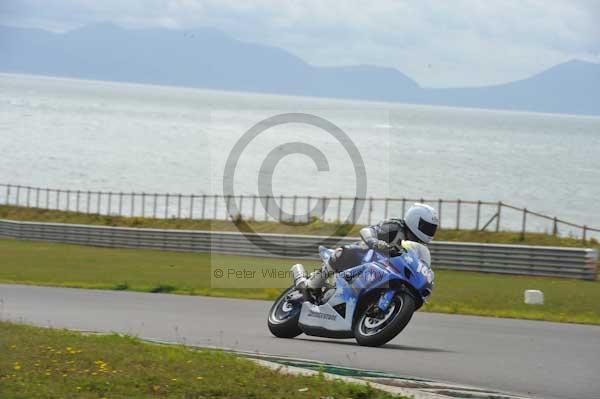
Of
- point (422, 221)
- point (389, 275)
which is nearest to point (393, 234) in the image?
point (422, 221)

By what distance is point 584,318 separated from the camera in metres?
18.2

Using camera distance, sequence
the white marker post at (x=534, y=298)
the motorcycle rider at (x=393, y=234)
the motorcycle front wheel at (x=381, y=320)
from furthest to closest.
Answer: the white marker post at (x=534, y=298) → the motorcycle rider at (x=393, y=234) → the motorcycle front wheel at (x=381, y=320)

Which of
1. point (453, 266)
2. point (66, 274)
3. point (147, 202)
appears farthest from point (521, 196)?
point (66, 274)

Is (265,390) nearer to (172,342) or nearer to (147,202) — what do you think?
(172,342)

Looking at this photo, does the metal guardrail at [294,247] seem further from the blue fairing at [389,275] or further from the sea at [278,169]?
the sea at [278,169]

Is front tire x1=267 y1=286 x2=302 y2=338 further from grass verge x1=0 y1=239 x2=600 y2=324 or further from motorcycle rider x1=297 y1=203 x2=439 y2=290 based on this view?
grass verge x1=0 y1=239 x2=600 y2=324

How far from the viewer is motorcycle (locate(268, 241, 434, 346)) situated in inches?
437

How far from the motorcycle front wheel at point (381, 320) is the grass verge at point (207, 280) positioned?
6709 mm

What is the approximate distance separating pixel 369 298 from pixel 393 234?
2.54 feet

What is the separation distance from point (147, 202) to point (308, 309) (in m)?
76.0

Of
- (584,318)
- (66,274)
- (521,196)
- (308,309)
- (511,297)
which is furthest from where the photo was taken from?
(521,196)

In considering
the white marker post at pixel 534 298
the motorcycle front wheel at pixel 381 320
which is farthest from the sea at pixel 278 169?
the motorcycle front wheel at pixel 381 320

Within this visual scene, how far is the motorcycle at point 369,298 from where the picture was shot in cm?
1110

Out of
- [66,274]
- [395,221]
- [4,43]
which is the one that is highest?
[4,43]
